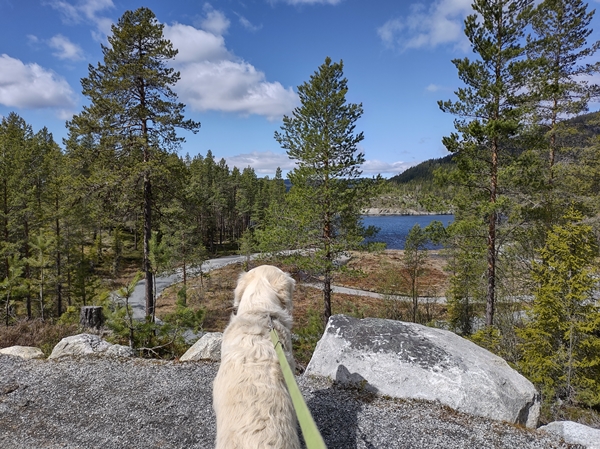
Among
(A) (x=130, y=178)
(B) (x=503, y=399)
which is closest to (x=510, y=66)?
(B) (x=503, y=399)

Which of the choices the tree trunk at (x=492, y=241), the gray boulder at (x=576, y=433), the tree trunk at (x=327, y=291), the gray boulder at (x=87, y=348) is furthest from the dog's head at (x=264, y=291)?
the tree trunk at (x=492, y=241)

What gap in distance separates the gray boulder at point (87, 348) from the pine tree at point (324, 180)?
620 cm

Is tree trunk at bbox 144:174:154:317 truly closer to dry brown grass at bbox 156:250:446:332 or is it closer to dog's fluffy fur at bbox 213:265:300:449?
dry brown grass at bbox 156:250:446:332

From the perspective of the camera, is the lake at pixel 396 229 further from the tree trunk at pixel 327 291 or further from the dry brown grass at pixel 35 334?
the dry brown grass at pixel 35 334

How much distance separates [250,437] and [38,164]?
26660 millimetres

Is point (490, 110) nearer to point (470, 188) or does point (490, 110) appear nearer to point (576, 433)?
point (470, 188)

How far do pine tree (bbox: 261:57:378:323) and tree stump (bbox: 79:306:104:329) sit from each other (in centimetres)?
585

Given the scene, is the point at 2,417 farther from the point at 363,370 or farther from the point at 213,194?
the point at 213,194

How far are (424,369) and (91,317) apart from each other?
9044mm

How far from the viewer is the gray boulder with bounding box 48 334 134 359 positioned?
6.67 metres

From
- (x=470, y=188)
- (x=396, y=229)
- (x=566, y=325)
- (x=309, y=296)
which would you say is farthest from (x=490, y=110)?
(x=396, y=229)

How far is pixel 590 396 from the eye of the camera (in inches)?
337

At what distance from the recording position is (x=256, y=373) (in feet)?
7.79

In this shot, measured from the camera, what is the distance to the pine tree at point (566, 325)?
27.8 feet
